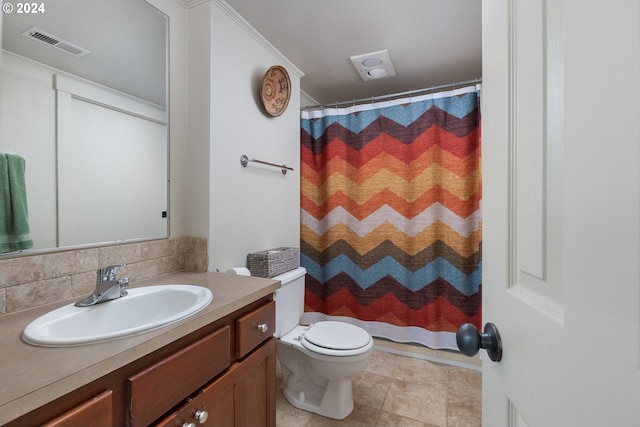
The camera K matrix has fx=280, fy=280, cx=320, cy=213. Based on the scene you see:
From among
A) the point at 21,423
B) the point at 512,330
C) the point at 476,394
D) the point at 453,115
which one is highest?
the point at 453,115

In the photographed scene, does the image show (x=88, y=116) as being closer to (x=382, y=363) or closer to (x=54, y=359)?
(x=54, y=359)

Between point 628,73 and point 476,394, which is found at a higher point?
point 628,73

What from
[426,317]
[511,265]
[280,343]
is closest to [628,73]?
[511,265]

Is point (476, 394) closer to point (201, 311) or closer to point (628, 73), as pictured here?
point (201, 311)

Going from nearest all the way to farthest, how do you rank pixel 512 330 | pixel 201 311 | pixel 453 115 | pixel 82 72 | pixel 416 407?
pixel 512 330
pixel 201 311
pixel 82 72
pixel 416 407
pixel 453 115

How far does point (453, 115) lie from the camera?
2.01 meters

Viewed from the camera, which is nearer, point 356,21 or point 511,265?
point 511,265

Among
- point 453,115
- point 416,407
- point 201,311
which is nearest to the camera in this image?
point 201,311

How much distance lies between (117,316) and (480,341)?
112 centimetres

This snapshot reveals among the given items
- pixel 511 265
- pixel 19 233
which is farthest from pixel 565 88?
pixel 19 233

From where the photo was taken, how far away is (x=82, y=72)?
110 cm

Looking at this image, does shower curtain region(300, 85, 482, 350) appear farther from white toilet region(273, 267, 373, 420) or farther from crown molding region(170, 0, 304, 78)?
A: white toilet region(273, 267, 373, 420)

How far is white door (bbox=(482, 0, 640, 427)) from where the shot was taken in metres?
0.24

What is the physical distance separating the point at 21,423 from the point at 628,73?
3.23ft
